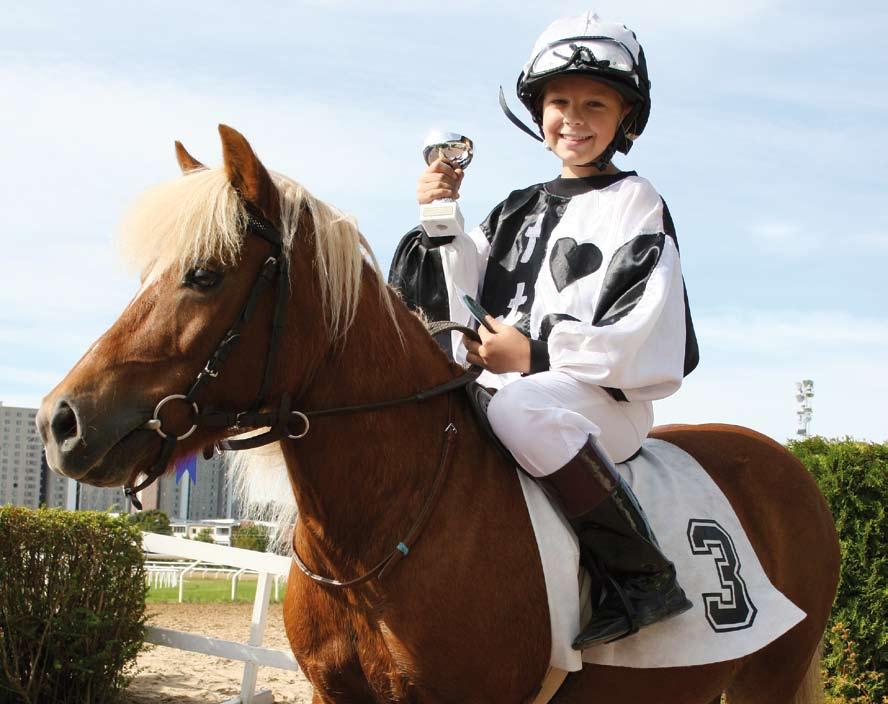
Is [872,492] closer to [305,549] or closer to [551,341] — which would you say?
[551,341]

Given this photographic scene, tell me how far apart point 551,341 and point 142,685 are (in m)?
6.37

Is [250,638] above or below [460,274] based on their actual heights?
below

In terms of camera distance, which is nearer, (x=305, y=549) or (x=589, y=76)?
(x=305, y=549)

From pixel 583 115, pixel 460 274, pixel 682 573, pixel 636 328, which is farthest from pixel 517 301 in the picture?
pixel 682 573

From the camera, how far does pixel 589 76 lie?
322 cm

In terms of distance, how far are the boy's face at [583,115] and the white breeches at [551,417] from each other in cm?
97

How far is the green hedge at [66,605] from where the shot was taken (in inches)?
236

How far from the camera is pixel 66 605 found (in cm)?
622

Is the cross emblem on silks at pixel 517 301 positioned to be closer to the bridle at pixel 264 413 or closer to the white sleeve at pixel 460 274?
the white sleeve at pixel 460 274

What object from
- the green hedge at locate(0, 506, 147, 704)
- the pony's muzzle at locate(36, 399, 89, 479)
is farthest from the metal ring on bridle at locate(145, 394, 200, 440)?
the green hedge at locate(0, 506, 147, 704)

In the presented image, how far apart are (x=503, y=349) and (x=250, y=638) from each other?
5.06m

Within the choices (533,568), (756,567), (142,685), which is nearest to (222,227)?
(533,568)

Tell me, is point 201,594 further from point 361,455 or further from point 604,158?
point 361,455

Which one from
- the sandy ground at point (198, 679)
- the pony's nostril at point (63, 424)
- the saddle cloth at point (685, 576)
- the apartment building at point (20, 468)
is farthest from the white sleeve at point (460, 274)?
the apartment building at point (20, 468)
